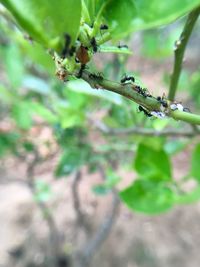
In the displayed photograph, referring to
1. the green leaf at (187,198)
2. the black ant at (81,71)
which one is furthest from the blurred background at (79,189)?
the black ant at (81,71)

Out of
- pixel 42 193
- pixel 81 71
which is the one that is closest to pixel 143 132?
pixel 81 71

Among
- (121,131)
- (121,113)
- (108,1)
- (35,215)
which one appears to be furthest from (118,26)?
(35,215)

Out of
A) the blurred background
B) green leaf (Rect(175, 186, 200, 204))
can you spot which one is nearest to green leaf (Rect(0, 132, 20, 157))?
the blurred background

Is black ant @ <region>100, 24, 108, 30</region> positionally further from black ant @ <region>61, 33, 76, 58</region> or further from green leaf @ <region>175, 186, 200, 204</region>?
green leaf @ <region>175, 186, 200, 204</region>

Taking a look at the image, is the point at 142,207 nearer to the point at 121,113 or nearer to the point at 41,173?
the point at 121,113

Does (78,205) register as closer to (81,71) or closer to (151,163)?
(151,163)

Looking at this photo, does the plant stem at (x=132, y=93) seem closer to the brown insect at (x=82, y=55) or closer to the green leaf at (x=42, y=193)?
the brown insect at (x=82, y=55)
